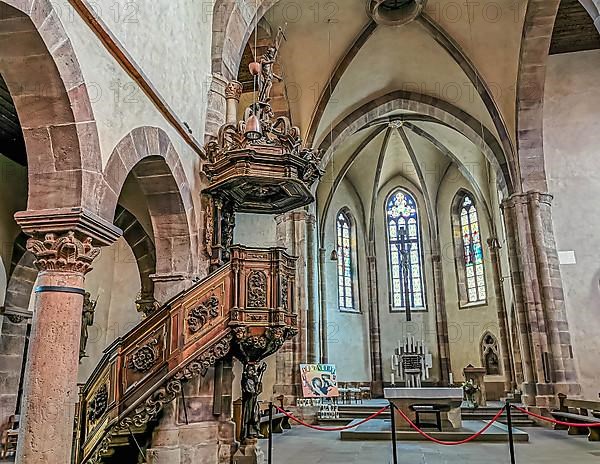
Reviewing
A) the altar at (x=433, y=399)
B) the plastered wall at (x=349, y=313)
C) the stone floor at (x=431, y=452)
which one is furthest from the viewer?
the plastered wall at (x=349, y=313)

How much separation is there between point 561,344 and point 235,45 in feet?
30.9

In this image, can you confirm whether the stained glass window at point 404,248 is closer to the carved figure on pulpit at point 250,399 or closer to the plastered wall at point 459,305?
the plastered wall at point 459,305

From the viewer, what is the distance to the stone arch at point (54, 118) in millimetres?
4480

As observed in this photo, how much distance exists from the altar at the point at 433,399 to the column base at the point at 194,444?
318 cm

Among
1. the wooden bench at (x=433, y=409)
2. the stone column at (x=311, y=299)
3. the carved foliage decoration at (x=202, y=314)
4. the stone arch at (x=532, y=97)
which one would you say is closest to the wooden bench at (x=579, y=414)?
the wooden bench at (x=433, y=409)

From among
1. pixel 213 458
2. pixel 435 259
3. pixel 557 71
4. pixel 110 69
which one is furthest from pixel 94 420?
pixel 435 259

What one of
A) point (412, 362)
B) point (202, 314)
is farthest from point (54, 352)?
point (412, 362)

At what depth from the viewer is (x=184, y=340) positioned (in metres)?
6.07

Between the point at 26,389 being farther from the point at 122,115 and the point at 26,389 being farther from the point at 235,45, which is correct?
the point at 235,45

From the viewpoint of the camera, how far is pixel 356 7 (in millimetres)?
12430

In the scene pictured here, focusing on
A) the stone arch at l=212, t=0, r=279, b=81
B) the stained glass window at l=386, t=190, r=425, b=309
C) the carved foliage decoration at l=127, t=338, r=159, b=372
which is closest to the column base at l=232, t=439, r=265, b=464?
the carved foliage decoration at l=127, t=338, r=159, b=372

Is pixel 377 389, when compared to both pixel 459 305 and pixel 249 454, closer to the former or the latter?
pixel 459 305

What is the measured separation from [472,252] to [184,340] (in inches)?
625

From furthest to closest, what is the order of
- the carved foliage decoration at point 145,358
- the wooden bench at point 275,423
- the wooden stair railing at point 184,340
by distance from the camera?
the wooden bench at point 275,423
the carved foliage decoration at point 145,358
the wooden stair railing at point 184,340
